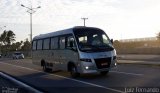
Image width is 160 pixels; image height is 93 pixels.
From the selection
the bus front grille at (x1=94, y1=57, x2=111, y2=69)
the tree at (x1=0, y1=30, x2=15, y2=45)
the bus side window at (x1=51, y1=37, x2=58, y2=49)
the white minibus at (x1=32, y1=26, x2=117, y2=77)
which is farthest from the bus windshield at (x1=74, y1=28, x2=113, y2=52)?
the tree at (x1=0, y1=30, x2=15, y2=45)

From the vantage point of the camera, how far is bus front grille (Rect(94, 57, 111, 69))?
19641mm

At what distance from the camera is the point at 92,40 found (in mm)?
20750

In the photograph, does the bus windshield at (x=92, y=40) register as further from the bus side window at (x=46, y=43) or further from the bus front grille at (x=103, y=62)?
the bus side window at (x=46, y=43)

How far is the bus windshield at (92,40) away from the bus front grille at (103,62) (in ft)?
1.78

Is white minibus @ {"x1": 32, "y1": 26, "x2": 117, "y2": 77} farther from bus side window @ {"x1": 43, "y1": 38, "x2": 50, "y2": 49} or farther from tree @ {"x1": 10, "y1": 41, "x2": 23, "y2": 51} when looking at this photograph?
tree @ {"x1": 10, "y1": 41, "x2": 23, "y2": 51}

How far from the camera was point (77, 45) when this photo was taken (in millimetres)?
20391

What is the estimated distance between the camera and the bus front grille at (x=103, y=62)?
19.6 m

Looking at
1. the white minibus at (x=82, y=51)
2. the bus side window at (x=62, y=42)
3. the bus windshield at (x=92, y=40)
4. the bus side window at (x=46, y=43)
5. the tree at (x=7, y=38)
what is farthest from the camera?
the tree at (x=7, y=38)

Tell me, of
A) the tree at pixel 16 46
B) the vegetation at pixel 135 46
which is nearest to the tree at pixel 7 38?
the tree at pixel 16 46

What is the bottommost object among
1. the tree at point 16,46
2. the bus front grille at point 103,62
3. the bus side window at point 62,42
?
the bus front grille at point 103,62

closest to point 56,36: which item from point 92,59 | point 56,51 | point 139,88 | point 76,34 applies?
point 56,51

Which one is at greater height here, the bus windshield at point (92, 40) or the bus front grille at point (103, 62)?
the bus windshield at point (92, 40)

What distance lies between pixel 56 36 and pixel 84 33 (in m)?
3.80

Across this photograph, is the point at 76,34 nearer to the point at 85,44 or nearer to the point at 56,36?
the point at 85,44
